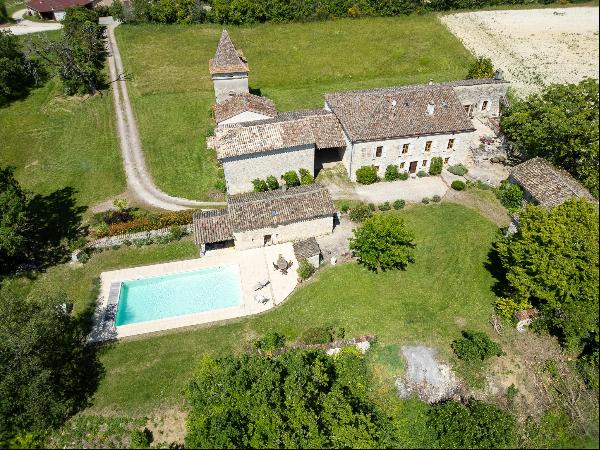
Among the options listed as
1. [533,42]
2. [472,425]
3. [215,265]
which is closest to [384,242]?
[472,425]

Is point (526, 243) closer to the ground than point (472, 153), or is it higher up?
higher up

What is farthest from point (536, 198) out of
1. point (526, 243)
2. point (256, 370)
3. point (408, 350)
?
point (256, 370)

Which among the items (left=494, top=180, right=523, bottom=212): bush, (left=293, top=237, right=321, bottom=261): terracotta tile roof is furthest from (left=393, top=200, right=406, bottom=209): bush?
(left=293, top=237, right=321, bottom=261): terracotta tile roof

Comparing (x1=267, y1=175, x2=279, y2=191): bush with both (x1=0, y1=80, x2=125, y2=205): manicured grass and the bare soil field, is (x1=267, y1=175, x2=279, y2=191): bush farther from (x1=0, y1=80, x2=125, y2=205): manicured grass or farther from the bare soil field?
the bare soil field

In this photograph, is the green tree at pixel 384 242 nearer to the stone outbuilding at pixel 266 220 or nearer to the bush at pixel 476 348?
the stone outbuilding at pixel 266 220

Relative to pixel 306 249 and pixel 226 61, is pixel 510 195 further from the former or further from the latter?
pixel 226 61

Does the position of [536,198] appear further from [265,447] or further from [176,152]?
[176,152]
